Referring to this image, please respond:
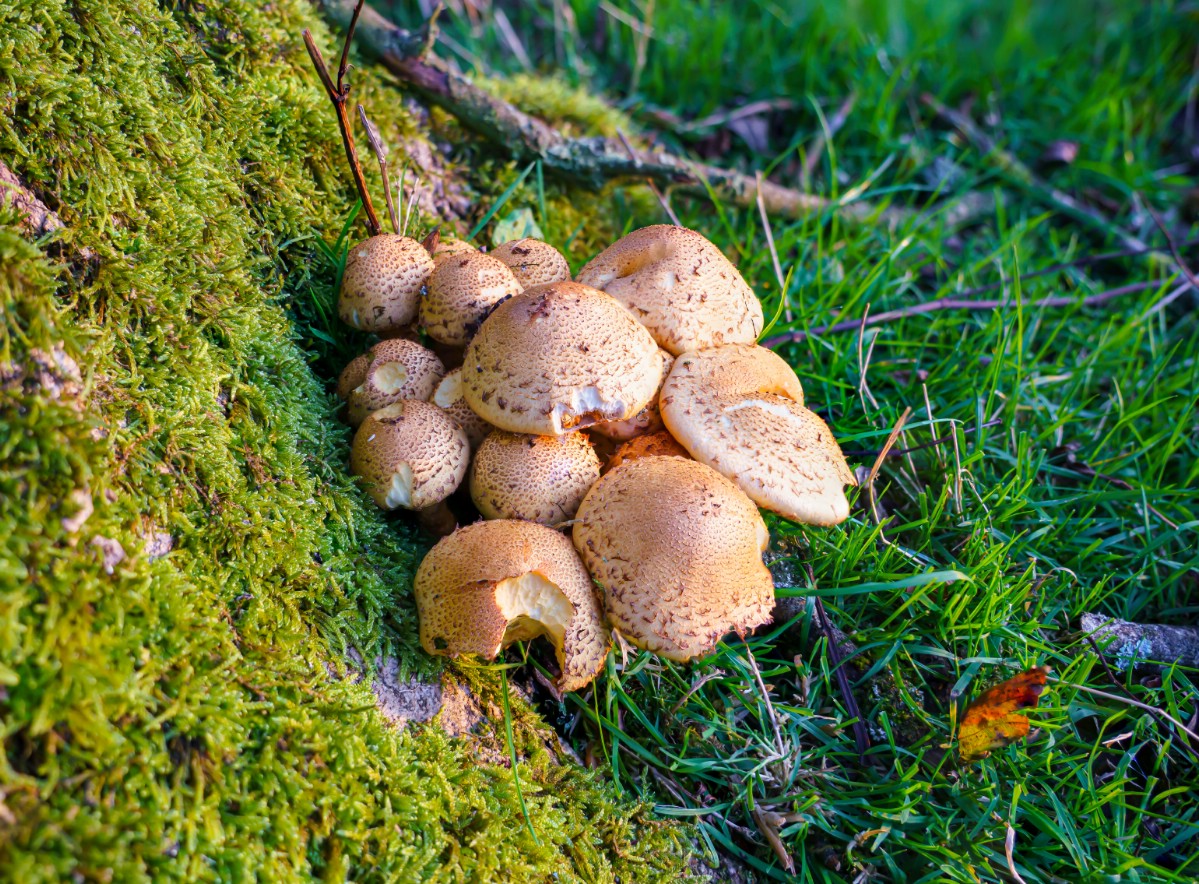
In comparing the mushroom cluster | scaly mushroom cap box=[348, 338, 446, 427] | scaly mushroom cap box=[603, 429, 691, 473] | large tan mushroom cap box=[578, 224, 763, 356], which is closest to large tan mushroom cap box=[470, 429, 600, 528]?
the mushroom cluster

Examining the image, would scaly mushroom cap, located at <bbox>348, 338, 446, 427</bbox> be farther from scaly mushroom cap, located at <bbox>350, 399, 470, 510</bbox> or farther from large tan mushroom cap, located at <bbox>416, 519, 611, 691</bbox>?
large tan mushroom cap, located at <bbox>416, 519, 611, 691</bbox>

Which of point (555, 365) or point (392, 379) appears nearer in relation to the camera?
point (555, 365)

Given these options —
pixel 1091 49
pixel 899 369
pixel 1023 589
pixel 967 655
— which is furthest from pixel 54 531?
pixel 1091 49

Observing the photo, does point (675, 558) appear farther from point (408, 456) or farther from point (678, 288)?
point (678, 288)

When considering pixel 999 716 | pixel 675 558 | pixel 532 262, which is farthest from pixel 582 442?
pixel 999 716

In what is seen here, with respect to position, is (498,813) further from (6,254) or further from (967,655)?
(6,254)

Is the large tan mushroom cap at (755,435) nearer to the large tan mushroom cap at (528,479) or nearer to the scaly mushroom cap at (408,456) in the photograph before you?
the large tan mushroom cap at (528,479)
